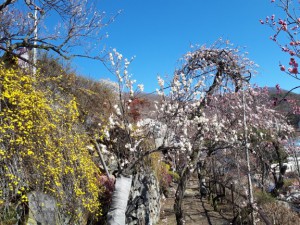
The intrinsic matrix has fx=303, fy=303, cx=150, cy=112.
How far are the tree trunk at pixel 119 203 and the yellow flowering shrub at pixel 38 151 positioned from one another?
257 cm

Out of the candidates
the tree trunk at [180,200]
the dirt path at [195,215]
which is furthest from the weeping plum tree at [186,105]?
the dirt path at [195,215]

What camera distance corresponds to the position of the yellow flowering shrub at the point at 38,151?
20.6 ft

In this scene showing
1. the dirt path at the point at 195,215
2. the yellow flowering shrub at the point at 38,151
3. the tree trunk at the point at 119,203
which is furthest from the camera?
the dirt path at the point at 195,215

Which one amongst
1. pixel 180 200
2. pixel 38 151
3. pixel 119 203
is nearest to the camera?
pixel 119 203

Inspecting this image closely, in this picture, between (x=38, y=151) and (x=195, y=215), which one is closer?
(x=38, y=151)

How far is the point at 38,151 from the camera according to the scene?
6.86 m

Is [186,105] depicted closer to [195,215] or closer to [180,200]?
[180,200]

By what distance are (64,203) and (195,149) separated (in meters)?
3.28

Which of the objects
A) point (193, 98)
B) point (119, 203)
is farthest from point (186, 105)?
point (119, 203)

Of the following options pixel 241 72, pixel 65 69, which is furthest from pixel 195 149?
pixel 65 69

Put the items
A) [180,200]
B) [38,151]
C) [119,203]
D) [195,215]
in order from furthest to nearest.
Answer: [195,215]
[38,151]
[180,200]
[119,203]

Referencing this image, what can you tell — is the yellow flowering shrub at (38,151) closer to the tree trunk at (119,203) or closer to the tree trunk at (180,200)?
the tree trunk at (180,200)

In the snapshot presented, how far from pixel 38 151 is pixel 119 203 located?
3245mm

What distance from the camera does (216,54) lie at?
7.84m
